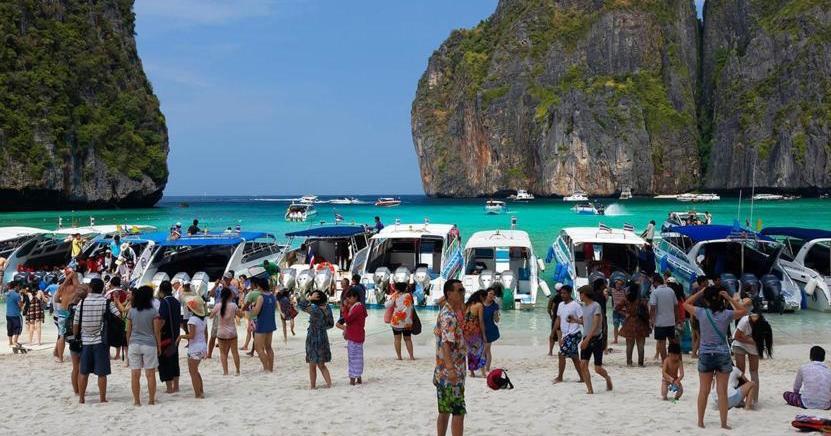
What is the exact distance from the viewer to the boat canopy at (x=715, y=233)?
19297 mm

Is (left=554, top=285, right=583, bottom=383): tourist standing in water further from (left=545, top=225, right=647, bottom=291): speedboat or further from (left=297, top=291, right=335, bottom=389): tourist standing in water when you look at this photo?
(left=545, top=225, right=647, bottom=291): speedboat

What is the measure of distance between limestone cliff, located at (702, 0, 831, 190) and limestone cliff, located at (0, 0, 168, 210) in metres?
98.4

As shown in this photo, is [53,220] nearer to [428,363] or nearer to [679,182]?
[428,363]

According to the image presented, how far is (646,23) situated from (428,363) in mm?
141052

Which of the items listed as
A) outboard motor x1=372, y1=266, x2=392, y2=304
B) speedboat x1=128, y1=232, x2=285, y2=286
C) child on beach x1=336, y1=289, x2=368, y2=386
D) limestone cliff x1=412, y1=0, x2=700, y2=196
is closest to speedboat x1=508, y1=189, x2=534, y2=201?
limestone cliff x1=412, y1=0, x2=700, y2=196

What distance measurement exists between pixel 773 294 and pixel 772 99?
124 metres

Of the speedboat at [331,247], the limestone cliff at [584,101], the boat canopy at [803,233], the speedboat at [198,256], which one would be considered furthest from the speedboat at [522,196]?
the boat canopy at [803,233]

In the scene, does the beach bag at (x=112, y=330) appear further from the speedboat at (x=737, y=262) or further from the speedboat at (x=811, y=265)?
the speedboat at (x=811, y=265)

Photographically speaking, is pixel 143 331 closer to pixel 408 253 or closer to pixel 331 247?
pixel 408 253

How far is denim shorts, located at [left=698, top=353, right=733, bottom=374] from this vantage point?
7441 mm

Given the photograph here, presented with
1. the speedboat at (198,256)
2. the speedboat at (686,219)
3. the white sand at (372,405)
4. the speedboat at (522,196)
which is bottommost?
the white sand at (372,405)

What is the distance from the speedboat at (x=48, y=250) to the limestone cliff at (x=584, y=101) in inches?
4448

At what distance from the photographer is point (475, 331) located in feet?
30.5

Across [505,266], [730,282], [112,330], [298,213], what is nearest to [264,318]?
[112,330]
